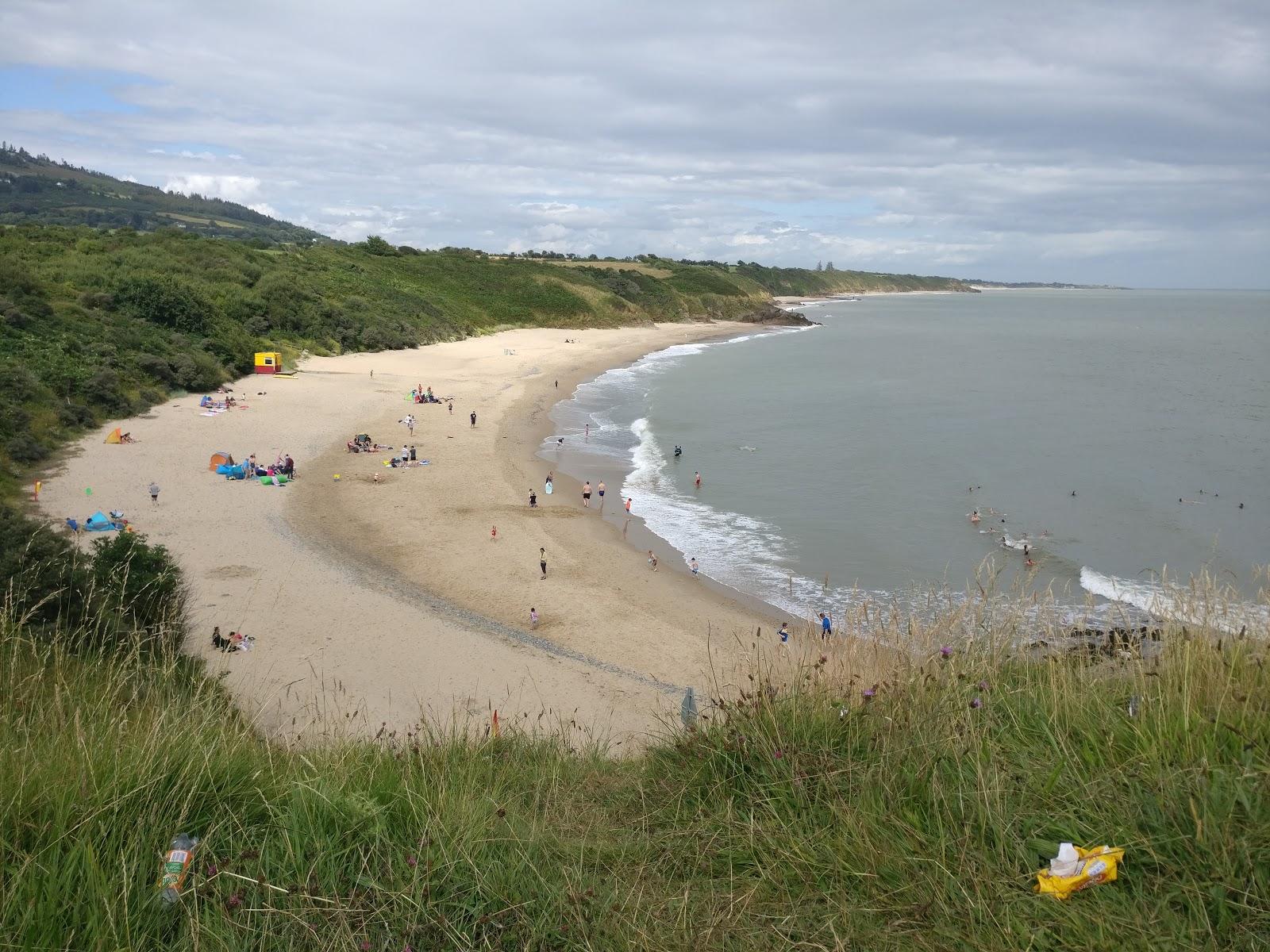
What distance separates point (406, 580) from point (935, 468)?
761 inches

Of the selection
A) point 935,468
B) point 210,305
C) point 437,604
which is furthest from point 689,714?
point 210,305

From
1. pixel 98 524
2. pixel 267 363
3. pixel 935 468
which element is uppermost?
pixel 267 363

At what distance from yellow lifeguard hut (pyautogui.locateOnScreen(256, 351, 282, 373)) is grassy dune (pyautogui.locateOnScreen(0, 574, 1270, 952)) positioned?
4001cm

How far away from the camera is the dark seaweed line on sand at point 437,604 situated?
13.7 m

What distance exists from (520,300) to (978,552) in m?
66.8

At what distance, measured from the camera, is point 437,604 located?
1611 centimetres

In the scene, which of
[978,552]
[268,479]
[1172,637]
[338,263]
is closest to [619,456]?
[268,479]

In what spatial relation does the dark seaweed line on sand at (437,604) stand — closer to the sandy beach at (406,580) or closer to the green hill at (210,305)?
the sandy beach at (406,580)

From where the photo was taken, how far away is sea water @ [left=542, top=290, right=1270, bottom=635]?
1848 centimetres

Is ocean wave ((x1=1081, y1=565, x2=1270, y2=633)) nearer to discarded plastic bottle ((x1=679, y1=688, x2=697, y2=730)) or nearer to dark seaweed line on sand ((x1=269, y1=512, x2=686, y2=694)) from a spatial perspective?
discarded plastic bottle ((x1=679, y1=688, x2=697, y2=730))

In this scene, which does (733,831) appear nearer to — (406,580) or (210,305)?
(406,580)

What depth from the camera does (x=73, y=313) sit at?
3341cm

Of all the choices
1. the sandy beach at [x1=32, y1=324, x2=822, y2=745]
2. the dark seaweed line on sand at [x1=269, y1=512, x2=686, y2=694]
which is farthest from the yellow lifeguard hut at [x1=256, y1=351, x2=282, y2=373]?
the dark seaweed line on sand at [x1=269, y1=512, x2=686, y2=694]

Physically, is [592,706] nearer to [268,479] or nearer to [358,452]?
[268,479]
